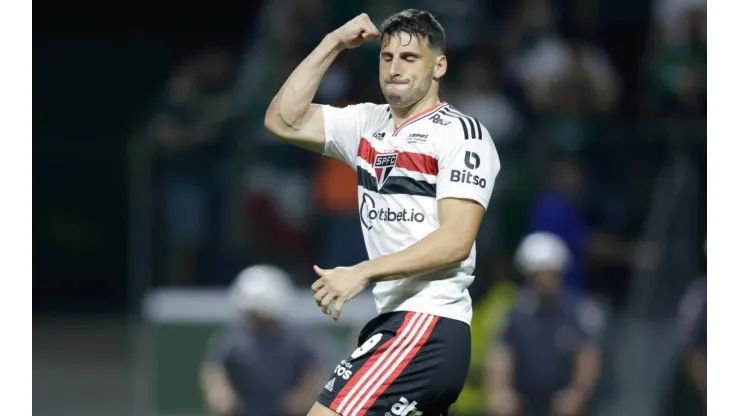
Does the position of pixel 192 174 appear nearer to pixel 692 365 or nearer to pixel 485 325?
pixel 485 325

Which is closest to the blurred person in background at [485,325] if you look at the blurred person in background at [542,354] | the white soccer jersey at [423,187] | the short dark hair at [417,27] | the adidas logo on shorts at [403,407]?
the blurred person in background at [542,354]

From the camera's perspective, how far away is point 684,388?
42.1 ft

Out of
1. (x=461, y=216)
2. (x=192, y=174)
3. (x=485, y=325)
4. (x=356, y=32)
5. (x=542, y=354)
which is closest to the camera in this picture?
(x=461, y=216)

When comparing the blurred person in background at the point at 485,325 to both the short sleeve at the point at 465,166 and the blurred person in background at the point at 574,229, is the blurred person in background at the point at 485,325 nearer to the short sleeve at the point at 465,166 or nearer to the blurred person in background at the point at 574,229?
the blurred person in background at the point at 574,229

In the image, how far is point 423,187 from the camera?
6.62m

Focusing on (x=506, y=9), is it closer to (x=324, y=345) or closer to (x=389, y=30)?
(x=324, y=345)

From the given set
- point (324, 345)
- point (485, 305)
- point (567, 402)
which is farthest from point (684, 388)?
point (324, 345)

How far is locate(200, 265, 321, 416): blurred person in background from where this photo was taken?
12.5m

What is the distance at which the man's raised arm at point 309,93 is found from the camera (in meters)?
6.91

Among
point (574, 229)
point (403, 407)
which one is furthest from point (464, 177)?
point (574, 229)

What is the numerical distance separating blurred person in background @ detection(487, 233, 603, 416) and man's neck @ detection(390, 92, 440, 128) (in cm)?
619

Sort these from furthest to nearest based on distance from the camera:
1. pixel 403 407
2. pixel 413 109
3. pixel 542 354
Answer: pixel 542 354 → pixel 413 109 → pixel 403 407

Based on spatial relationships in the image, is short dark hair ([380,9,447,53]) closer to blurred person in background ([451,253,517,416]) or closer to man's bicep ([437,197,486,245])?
man's bicep ([437,197,486,245])

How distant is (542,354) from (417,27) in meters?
6.77
